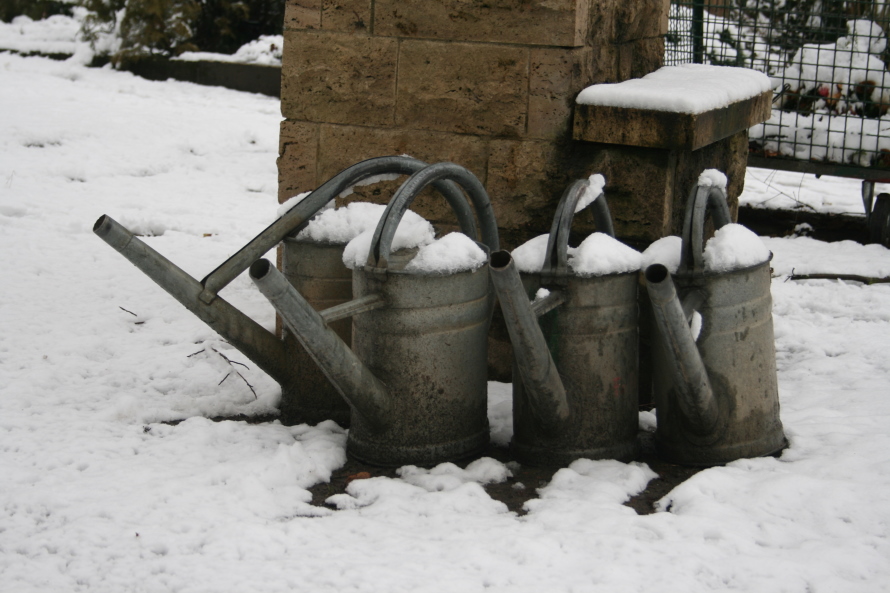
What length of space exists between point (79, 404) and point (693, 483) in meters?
1.74

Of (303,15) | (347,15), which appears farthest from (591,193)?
(303,15)

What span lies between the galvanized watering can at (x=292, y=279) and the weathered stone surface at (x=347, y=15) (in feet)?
2.00

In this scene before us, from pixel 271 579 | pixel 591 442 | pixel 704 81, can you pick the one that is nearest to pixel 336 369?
pixel 271 579

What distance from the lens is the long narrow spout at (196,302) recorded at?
232 centimetres

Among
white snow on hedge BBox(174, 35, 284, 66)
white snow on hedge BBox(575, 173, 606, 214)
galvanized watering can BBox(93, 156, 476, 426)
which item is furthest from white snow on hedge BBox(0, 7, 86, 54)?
white snow on hedge BBox(575, 173, 606, 214)

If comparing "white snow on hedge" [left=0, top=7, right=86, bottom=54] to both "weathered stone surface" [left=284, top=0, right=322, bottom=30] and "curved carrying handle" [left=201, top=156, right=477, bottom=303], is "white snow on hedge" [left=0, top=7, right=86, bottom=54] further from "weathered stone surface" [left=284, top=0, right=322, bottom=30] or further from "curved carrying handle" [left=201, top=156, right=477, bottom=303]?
"curved carrying handle" [left=201, top=156, right=477, bottom=303]

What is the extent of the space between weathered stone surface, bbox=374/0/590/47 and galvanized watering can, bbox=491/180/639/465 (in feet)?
1.80

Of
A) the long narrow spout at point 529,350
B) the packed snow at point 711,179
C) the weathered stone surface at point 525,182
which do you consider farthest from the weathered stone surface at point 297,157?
the packed snow at point 711,179

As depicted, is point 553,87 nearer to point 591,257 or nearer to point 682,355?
point 591,257

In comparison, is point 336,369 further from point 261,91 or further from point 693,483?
point 261,91

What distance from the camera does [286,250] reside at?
9.06 ft

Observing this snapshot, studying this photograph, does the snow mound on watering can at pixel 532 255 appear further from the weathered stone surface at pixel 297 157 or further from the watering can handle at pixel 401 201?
the weathered stone surface at pixel 297 157

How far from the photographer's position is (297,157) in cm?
308

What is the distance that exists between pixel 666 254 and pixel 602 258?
0.67ft
